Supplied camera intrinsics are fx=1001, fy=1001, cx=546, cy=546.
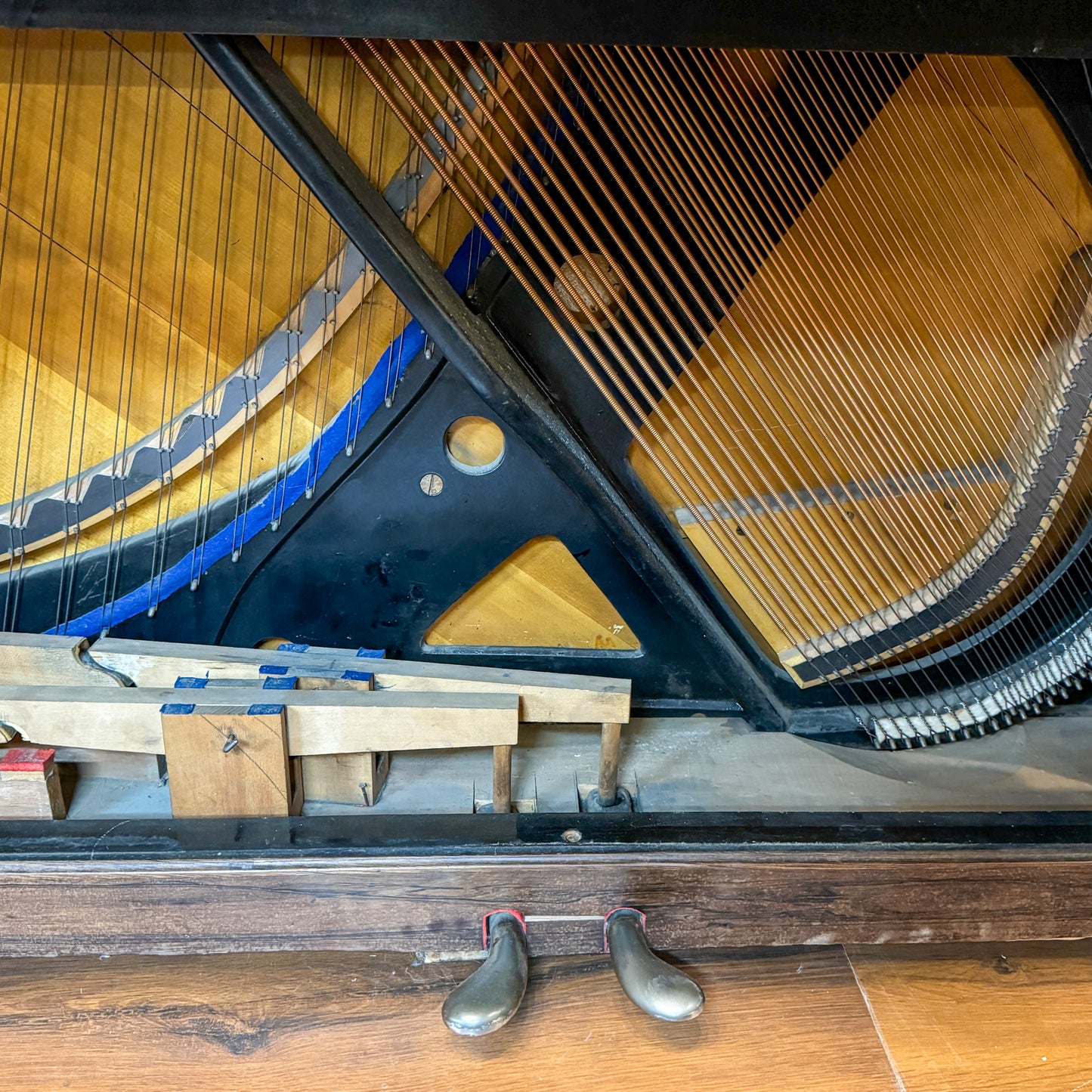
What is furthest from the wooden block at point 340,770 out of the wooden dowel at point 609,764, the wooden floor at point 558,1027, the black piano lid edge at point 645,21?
the black piano lid edge at point 645,21

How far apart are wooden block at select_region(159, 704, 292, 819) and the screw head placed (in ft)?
1.56

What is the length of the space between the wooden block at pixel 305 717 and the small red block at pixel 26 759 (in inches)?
1.1

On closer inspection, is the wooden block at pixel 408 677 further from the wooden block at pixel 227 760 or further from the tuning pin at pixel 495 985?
the tuning pin at pixel 495 985

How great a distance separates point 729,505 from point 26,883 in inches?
47.1

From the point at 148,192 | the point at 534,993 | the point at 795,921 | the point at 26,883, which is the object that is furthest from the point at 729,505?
the point at 26,883

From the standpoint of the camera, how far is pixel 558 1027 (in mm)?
1501

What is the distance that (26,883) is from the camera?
1419mm

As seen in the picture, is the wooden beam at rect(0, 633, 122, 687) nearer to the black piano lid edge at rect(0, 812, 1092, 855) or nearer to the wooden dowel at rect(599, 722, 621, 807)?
the black piano lid edge at rect(0, 812, 1092, 855)

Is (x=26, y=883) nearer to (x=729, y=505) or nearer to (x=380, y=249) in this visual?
(x=380, y=249)

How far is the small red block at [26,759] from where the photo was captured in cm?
150

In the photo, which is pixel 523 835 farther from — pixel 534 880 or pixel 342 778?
pixel 342 778

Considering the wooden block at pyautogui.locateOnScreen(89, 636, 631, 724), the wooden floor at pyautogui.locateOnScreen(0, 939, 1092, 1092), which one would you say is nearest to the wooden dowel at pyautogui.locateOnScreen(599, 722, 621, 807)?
the wooden block at pyautogui.locateOnScreen(89, 636, 631, 724)

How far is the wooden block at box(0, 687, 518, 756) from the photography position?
4.87ft

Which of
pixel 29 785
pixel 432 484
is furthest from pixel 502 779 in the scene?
pixel 29 785
